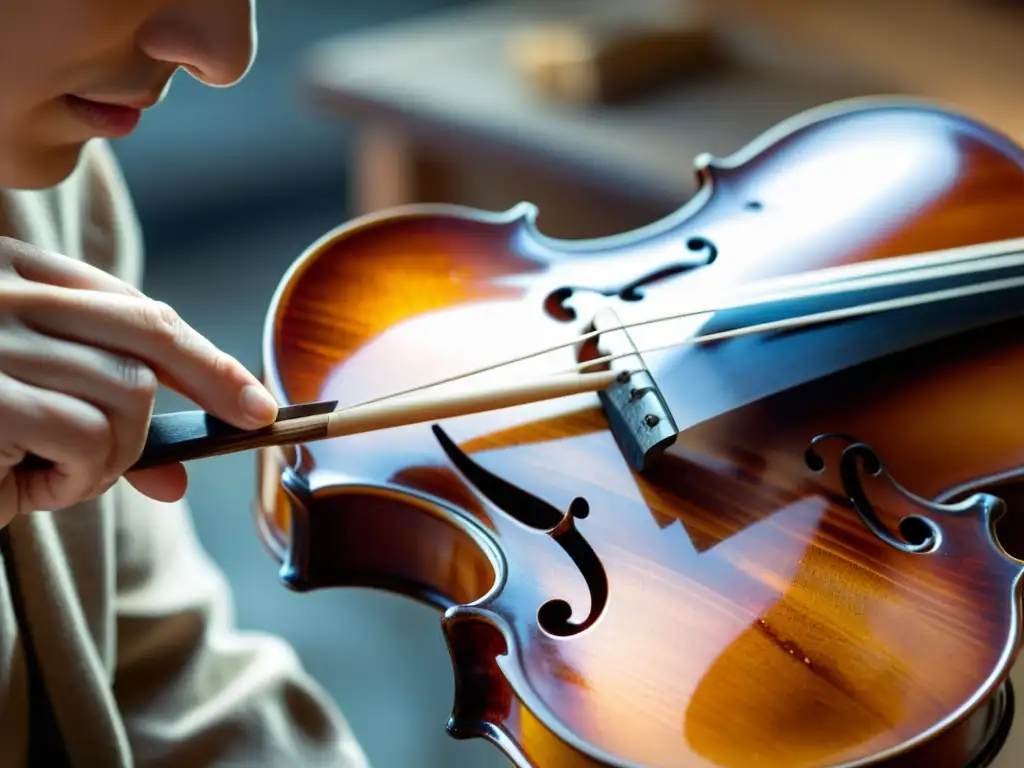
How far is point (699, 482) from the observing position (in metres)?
0.50

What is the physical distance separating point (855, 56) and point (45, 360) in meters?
1.16

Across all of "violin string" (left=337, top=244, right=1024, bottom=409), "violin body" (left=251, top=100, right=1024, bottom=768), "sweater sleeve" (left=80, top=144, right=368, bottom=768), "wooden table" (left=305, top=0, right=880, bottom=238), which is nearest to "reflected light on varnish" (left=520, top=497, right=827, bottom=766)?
"violin body" (left=251, top=100, right=1024, bottom=768)

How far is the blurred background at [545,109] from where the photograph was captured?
1193 mm

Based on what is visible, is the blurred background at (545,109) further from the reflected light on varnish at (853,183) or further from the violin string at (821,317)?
the violin string at (821,317)

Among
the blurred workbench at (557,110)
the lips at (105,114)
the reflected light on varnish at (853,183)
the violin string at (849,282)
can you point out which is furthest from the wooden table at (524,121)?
the lips at (105,114)

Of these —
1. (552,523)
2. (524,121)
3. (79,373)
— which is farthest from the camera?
(524,121)

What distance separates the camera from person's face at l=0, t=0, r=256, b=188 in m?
0.42

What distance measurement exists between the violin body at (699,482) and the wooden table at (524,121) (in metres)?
0.46

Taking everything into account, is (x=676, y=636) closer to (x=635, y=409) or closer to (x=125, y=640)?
(x=635, y=409)

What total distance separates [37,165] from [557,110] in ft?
2.86

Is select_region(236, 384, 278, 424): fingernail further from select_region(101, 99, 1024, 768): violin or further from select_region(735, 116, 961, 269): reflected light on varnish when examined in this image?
select_region(735, 116, 961, 269): reflected light on varnish

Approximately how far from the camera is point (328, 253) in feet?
2.03

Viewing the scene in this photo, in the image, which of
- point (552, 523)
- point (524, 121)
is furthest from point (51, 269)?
point (524, 121)

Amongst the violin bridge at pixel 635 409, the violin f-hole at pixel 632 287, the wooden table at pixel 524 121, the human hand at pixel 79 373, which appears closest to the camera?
the human hand at pixel 79 373
